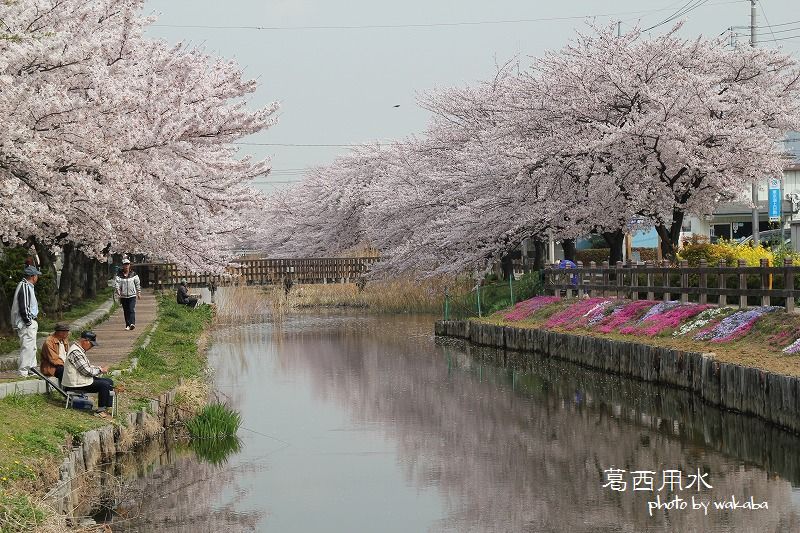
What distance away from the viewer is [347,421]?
68.5 feet

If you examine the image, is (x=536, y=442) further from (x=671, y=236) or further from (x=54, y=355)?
(x=671, y=236)

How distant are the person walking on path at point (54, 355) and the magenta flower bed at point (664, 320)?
12756 mm

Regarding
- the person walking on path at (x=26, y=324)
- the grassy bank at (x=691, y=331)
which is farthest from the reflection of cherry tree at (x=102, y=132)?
the grassy bank at (x=691, y=331)

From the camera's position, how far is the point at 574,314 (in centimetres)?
3052

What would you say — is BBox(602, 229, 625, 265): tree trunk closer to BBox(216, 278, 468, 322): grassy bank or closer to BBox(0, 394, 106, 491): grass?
BBox(216, 278, 468, 322): grassy bank

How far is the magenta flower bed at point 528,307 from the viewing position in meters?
34.2

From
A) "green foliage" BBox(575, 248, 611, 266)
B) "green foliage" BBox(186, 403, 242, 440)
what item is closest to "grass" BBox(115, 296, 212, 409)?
"green foliage" BBox(186, 403, 242, 440)

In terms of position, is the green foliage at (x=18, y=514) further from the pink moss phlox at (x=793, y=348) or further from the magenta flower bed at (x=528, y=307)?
the magenta flower bed at (x=528, y=307)

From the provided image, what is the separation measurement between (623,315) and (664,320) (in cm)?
285

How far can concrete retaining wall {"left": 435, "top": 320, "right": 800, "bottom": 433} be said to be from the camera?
16.6 m

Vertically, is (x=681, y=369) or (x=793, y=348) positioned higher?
(x=793, y=348)

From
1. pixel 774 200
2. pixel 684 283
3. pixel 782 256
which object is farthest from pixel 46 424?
pixel 774 200

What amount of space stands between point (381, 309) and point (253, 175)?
1898 centimetres

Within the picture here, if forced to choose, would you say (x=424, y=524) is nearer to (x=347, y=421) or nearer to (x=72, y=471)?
(x=72, y=471)
